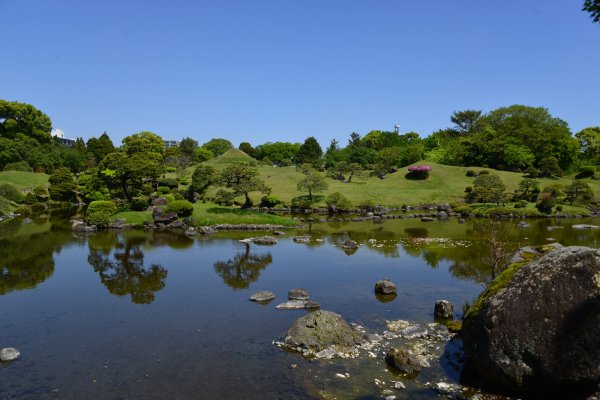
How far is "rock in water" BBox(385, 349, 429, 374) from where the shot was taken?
526 inches

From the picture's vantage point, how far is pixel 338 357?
14.4m

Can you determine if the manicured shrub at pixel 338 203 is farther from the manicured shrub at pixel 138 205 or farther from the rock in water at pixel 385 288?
the rock in water at pixel 385 288

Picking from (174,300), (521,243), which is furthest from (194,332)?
(521,243)

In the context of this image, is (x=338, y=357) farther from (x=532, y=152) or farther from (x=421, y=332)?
(x=532, y=152)

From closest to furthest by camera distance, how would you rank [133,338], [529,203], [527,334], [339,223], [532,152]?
[527,334], [133,338], [339,223], [529,203], [532,152]

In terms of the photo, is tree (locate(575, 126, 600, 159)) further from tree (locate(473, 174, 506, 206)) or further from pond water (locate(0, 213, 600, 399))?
pond water (locate(0, 213, 600, 399))

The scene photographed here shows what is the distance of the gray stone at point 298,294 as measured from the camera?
21.0 metres

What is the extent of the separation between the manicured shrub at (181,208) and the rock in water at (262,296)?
91.1ft

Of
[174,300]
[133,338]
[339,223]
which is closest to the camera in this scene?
[133,338]

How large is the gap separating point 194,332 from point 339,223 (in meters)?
35.1

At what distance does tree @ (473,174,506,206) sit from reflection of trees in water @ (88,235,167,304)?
A: 4692cm

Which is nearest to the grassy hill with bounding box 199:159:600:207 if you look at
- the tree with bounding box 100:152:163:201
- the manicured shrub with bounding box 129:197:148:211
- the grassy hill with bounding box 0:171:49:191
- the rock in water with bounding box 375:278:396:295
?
the tree with bounding box 100:152:163:201

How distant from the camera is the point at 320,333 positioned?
15.6m

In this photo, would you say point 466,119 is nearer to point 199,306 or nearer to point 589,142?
point 589,142
